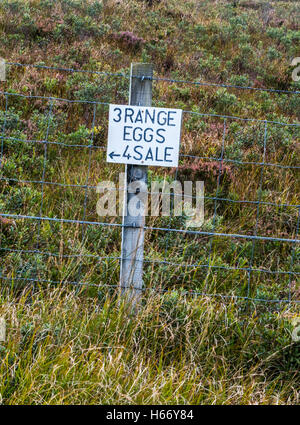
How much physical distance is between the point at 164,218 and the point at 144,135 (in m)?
1.41

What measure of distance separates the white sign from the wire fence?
42cm

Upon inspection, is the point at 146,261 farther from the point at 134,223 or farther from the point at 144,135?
the point at 144,135

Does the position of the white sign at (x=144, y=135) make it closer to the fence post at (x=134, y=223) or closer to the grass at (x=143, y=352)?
the fence post at (x=134, y=223)

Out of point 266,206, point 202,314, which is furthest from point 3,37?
point 202,314

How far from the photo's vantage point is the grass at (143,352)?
307cm

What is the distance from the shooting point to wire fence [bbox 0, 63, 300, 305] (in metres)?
4.24

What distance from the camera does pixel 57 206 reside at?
5.03 m

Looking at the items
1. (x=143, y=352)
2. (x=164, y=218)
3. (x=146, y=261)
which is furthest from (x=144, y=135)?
(x=143, y=352)

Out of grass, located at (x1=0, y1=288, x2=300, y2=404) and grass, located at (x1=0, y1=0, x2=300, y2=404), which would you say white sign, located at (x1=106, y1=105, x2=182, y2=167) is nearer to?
grass, located at (x1=0, y1=0, x2=300, y2=404)

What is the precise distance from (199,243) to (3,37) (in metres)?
6.34

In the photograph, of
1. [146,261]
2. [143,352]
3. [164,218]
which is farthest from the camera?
[164,218]

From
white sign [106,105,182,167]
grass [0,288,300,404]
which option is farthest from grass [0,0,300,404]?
white sign [106,105,182,167]

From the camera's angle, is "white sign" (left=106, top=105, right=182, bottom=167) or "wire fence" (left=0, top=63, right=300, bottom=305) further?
"wire fence" (left=0, top=63, right=300, bottom=305)

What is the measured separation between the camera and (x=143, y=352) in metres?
3.50
